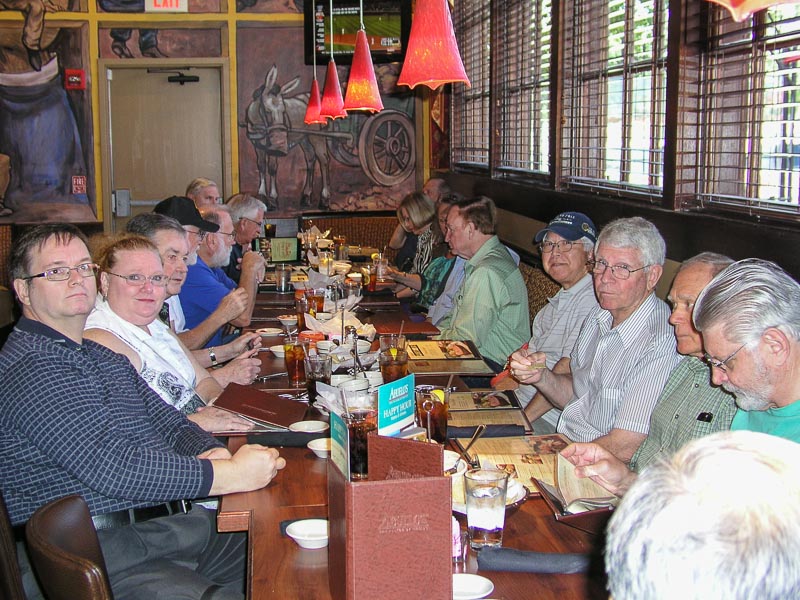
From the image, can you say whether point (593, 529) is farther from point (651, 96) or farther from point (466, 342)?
point (651, 96)

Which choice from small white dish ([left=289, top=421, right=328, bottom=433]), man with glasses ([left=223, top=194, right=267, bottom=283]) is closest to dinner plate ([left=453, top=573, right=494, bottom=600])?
small white dish ([left=289, top=421, right=328, bottom=433])

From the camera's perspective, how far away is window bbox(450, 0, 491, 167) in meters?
7.41

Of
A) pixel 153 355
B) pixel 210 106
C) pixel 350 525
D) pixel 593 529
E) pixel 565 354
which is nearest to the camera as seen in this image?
pixel 350 525

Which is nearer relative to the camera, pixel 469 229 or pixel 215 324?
pixel 215 324

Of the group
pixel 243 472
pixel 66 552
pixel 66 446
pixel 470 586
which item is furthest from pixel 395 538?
pixel 66 446

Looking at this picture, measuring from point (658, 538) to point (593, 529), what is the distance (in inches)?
44.1

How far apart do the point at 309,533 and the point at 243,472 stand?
15.1 inches

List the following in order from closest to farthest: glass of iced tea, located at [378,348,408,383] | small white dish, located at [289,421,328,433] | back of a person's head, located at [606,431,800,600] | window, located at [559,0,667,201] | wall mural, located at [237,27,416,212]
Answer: back of a person's head, located at [606,431,800,600], small white dish, located at [289,421,328,433], glass of iced tea, located at [378,348,408,383], window, located at [559,0,667,201], wall mural, located at [237,27,416,212]

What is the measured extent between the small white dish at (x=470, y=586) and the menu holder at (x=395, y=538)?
118mm

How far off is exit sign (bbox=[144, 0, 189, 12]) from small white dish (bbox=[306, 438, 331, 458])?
7273mm

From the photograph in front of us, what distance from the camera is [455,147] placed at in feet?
28.2

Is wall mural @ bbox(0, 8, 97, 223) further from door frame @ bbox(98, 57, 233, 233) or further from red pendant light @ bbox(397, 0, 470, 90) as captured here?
red pendant light @ bbox(397, 0, 470, 90)

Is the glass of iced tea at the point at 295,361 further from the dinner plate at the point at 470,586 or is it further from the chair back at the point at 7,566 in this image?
the dinner plate at the point at 470,586

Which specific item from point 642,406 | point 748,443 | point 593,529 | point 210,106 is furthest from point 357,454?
point 210,106
